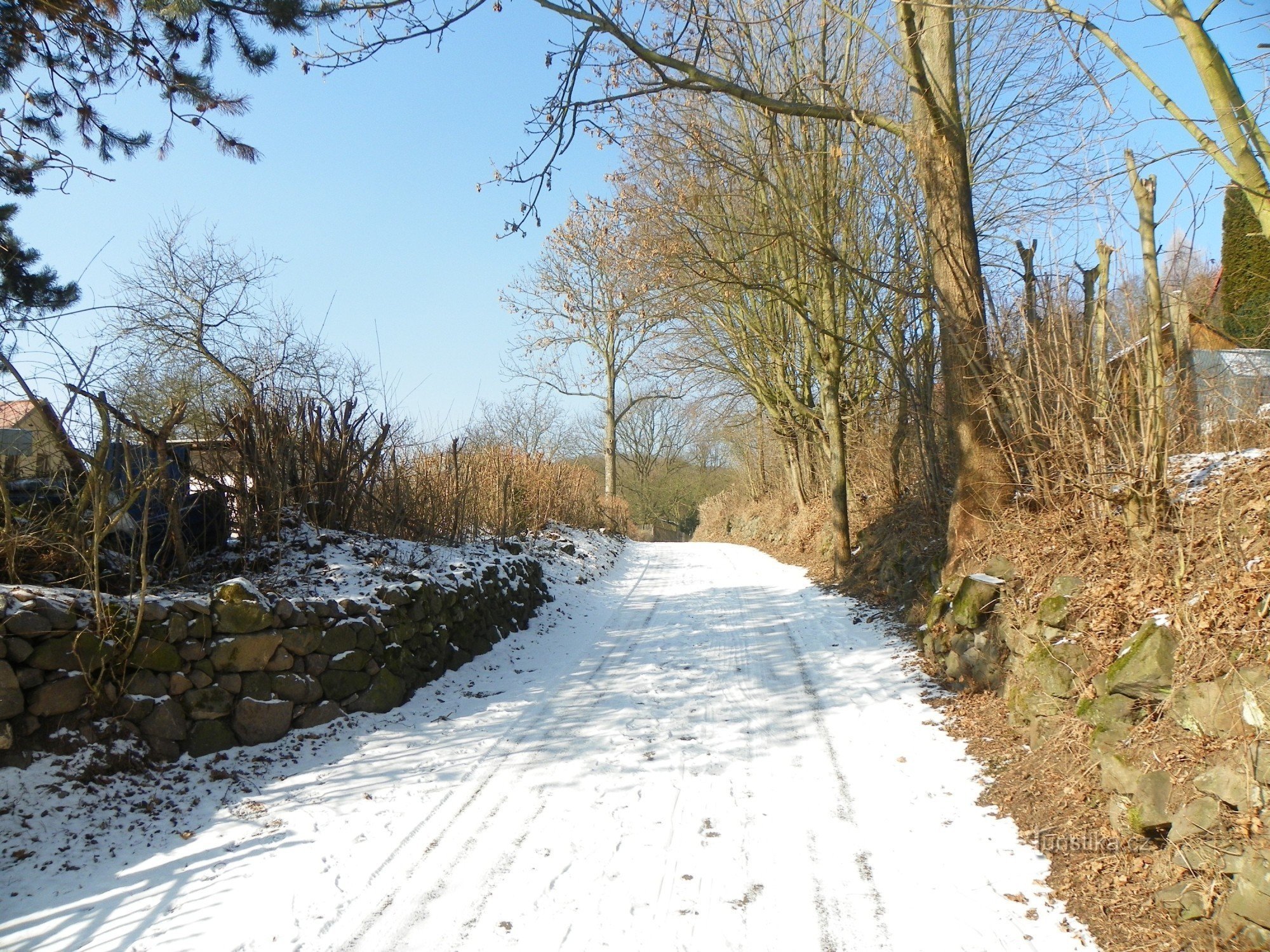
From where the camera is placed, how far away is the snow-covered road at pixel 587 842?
3443 millimetres

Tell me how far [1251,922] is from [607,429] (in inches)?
1044

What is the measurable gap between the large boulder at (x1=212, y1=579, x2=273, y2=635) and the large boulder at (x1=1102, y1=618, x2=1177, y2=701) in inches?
219

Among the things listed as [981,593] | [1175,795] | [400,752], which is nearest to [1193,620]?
[1175,795]

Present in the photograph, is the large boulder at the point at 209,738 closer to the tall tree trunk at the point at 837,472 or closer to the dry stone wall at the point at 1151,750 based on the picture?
the dry stone wall at the point at 1151,750

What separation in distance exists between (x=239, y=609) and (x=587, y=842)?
316 centimetres

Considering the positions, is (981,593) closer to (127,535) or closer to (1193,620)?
(1193,620)

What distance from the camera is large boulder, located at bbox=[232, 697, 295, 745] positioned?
5.43 metres

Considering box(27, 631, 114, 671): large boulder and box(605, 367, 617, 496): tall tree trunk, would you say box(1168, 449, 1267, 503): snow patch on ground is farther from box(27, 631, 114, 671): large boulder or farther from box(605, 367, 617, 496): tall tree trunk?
box(605, 367, 617, 496): tall tree trunk

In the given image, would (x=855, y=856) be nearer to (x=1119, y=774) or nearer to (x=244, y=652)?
(x=1119, y=774)

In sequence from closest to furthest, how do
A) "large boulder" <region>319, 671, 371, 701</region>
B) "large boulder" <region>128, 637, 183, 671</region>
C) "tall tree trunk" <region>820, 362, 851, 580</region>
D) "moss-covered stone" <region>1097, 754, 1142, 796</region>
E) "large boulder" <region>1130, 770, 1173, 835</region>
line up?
"large boulder" <region>1130, 770, 1173, 835</region> → "moss-covered stone" <region>1097, 754, 1142, 796</region> → "large boulder" <region>128, 637, 183, 671</region> → "large boulder" <region>319, 671, 371, 701</region> → "tall tree trunk" <region>820, 362, 851, 580</region>

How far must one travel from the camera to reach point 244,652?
218 inches

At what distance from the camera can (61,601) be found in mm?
4828

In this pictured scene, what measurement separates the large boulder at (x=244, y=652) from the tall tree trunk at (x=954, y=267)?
619 centimetres

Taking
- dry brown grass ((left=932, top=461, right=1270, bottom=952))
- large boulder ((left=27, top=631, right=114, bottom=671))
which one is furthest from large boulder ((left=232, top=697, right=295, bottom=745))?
dry brown grass ((left=932, top=461, right=1270, bottom=952))
